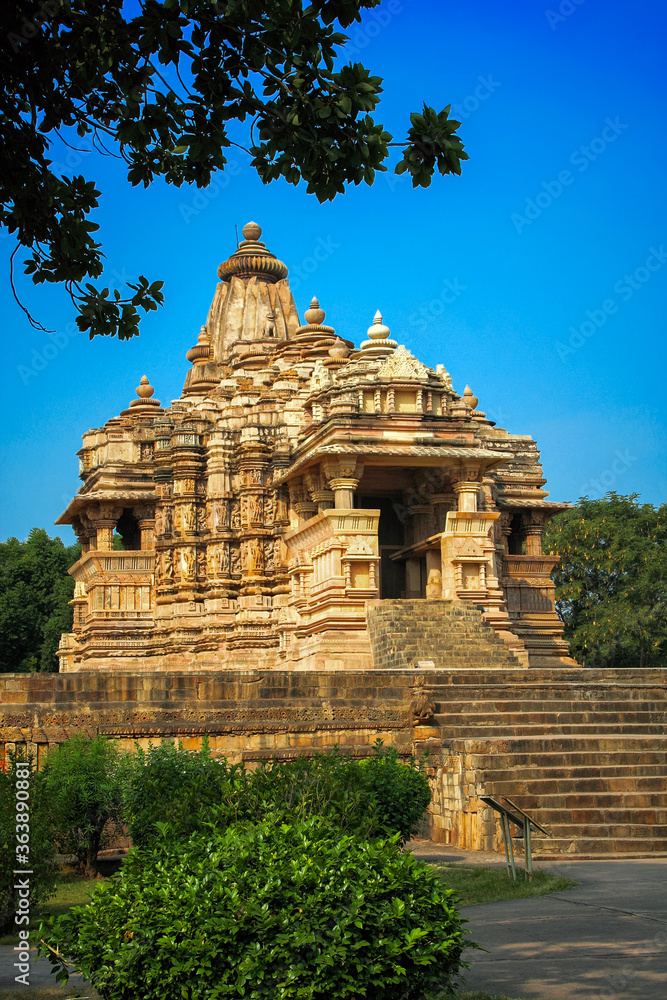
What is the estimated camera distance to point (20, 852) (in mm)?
9469

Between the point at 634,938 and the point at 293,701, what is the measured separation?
361 inches

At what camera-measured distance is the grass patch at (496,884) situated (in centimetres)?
1010

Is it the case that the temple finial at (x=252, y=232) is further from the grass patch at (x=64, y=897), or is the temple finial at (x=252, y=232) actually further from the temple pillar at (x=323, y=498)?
the grass patch at (x=64, y=897)

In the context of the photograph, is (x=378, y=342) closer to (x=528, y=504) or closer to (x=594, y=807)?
(x=528, y=504)

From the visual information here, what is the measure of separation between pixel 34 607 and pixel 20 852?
44.8m

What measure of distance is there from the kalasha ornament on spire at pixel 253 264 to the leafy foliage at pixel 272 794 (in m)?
28.1

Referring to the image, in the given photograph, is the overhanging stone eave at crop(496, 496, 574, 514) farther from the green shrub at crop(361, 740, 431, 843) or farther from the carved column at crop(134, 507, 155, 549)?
the green shrub at crop(361, 740, 431, 843)

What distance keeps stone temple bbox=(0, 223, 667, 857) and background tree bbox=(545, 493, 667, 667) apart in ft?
35.5

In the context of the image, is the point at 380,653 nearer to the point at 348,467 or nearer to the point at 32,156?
the point at 348,467

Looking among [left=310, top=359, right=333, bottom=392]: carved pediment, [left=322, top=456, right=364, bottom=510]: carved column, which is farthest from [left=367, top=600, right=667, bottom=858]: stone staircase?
[left=310, top=359, right=333, bottom=392]: carved pediment

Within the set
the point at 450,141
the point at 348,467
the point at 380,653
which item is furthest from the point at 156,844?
the point at 348,467

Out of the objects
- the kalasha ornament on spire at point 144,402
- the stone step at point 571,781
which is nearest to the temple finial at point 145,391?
the kalasha ornament on spire at point 144,402

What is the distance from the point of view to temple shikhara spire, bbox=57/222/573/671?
24406mm

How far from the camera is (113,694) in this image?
16406 mm
